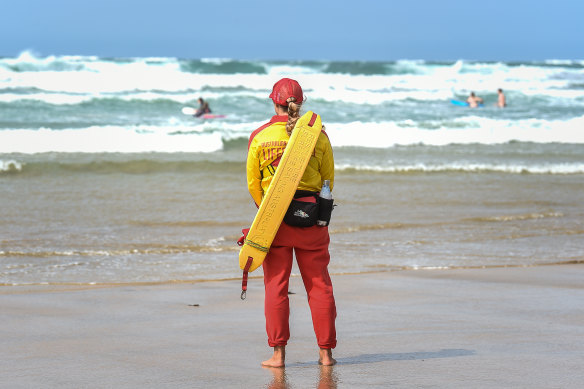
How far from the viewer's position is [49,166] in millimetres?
15742

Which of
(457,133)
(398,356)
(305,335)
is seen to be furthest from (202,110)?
(398,356)

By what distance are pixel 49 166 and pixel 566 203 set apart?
374 inches

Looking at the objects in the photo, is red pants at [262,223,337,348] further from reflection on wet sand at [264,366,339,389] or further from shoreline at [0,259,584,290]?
shoreline at [0,259,584,290]

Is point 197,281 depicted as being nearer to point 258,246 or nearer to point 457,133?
point 258,246

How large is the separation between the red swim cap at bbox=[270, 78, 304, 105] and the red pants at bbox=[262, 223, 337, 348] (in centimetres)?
60

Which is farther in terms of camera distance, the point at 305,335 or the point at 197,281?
the point at 197,281

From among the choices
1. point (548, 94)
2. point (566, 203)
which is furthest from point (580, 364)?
point (548, 94)

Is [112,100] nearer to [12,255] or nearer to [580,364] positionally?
[12,255]

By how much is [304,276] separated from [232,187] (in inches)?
357

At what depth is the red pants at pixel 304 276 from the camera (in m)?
3.91

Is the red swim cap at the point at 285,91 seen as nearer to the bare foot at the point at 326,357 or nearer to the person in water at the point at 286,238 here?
the person in water at the point at 286,238

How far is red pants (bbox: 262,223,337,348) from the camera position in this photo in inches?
154

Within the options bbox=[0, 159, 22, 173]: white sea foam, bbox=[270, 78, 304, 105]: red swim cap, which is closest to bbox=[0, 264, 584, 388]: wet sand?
bbox=[270, 78, 304, 105]: red swim cap

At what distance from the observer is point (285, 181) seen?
3.84 metres
